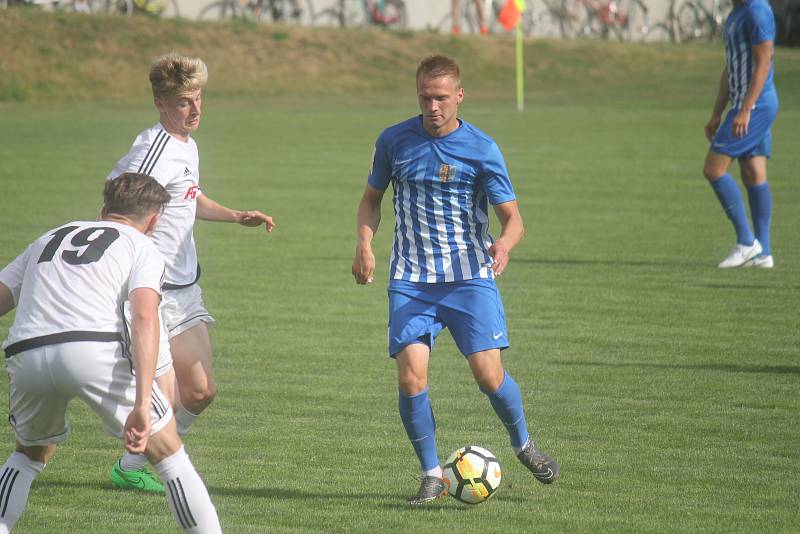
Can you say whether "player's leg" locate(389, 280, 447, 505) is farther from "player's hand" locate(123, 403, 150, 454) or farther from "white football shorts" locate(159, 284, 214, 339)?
"player's hand" locate(123, 403, 150, 454)

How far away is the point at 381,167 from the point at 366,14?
115 feet

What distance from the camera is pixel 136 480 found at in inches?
241

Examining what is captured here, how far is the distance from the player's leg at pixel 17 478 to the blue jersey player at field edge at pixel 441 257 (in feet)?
5.25

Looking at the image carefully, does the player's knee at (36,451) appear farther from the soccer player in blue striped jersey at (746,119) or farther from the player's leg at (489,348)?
the soccer player in blue striped jersey at (746,119)

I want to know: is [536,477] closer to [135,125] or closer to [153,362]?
[153,362]

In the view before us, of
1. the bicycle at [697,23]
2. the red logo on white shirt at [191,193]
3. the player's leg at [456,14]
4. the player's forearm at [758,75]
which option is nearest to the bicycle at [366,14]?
the player's leg at [456,14]

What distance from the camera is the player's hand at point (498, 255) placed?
5785mm

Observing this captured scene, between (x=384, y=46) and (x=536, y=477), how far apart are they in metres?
31.7

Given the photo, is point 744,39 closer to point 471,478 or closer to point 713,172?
point 713,172

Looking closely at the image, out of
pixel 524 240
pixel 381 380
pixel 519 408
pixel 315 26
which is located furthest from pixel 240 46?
pixel 519 408

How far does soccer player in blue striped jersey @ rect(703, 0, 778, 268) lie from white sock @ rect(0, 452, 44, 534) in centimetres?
793

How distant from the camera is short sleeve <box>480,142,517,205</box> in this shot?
6039 millimetres

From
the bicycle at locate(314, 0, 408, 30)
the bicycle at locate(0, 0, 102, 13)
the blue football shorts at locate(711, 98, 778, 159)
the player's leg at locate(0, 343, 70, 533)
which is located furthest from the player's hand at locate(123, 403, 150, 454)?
the bicycle at locate(314, 0, 408, 30)

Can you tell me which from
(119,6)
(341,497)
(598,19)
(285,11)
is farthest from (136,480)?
(598,19)
